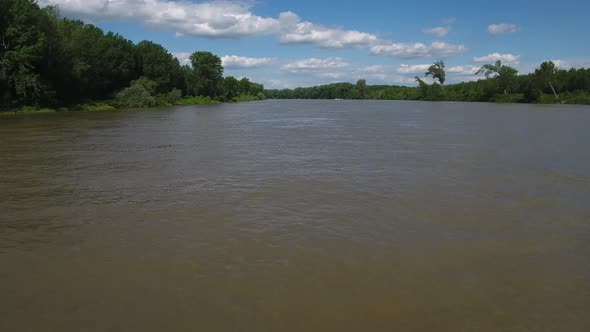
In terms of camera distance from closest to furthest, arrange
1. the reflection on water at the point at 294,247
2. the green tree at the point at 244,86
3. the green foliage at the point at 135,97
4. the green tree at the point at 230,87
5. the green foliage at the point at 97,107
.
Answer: the reflection on water at the point at 294,247 < the green foliage at the point at 97,107 < the green foliage at the point at 135,97 < the green tree at the point at 230,87 < the green tree at the point at 244,86

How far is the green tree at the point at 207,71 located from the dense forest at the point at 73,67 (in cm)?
758

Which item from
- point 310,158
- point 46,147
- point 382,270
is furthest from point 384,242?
point 46,147

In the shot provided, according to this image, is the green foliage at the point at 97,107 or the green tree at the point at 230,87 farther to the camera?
the green tree at the point at 230,87

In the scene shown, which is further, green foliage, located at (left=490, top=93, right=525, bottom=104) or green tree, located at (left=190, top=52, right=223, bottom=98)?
green tree, located at (left=190, top=52, right=223, bottom=98)

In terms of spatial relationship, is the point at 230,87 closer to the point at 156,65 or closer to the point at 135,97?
the point at 156,65

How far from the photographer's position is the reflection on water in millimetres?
5465

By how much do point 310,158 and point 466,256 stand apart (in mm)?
11348

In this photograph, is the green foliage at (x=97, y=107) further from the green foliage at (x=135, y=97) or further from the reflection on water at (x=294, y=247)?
the reflection on water at (x=294, y=247)

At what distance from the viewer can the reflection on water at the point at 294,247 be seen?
17.9 feet

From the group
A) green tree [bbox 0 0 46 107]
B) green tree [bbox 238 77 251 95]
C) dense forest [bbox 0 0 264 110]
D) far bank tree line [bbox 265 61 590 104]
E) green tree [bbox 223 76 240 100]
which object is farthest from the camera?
green tree [bbox 238 77 251 95]

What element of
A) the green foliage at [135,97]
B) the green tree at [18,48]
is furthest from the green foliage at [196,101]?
the green tree at [18,48]

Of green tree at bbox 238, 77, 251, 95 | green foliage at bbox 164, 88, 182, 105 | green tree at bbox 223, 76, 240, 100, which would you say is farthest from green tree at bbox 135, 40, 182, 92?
green tree at bbox 238, 77, 251, 95

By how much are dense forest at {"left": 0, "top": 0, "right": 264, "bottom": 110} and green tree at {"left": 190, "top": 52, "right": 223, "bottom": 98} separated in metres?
7.58

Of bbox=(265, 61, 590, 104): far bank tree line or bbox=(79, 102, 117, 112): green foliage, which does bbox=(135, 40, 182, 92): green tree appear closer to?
bbox=(79, 102, 117, 112): green foliage
